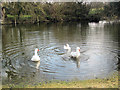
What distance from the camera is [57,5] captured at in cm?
6700

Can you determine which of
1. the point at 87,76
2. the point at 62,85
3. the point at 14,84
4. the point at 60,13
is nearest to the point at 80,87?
the point at 62,85

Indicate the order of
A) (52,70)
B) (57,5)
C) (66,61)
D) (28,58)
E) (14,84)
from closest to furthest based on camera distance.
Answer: (14,84)
(52,70)
(66,61)
(28,58)
(57,5)

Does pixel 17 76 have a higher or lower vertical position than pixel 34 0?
lower

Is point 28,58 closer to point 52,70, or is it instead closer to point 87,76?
point 52,70

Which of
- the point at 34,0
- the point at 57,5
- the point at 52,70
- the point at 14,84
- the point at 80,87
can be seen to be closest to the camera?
the point at 80,87

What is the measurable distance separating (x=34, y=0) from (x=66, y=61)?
45.7 m

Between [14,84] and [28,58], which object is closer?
[14,84]

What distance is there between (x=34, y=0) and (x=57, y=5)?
50.8 feet

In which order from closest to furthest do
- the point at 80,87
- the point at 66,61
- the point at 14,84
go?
the point at 80,87 < the point at 14,84 < the point at 66,61

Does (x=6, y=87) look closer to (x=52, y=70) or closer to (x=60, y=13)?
(x=52, y=70)

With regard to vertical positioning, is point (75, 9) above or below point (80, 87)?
above

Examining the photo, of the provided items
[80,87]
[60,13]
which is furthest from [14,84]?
[60,13]

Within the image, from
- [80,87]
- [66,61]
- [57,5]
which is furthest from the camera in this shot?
[57,5]

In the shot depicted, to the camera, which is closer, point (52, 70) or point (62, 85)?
point (62, 85)
